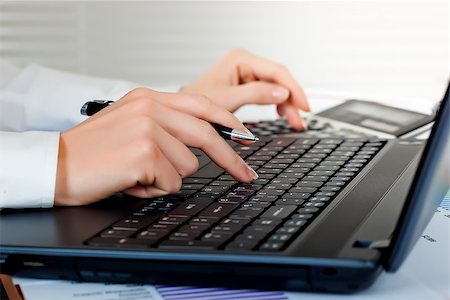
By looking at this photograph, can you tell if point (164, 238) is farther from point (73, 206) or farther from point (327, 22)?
point (327, 22)

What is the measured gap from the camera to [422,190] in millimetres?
579

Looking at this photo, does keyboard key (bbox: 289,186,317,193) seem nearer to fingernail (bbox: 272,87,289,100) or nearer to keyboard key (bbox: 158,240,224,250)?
keyboard key (bbox: 158,240,224,250)

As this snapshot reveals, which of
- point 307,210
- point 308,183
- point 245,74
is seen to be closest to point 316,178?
point 308,183

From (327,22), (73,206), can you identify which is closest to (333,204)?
(73,206)

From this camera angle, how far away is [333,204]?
74 centimetres

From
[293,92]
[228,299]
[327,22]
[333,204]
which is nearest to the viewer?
[228,299]

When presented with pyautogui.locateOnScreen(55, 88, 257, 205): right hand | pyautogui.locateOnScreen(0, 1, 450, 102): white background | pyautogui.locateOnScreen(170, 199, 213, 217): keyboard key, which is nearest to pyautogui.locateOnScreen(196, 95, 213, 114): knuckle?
pyautogui.locateOnScreen(55, 88, 257, 205): right hand

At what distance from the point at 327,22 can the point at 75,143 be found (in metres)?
1.89

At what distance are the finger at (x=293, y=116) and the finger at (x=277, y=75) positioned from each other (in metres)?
0.02

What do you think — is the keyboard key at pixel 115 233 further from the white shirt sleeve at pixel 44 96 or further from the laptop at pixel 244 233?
the white shirt sleeve at pixel 44 96

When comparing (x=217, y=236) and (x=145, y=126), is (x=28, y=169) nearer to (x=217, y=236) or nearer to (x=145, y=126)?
(x=145, y=126)

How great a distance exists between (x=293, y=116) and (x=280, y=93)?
0.04 metres

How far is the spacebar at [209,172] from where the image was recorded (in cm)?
86

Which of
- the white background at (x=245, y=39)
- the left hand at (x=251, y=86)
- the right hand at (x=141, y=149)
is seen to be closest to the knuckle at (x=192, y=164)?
the right hand at (x=141, y=149)
